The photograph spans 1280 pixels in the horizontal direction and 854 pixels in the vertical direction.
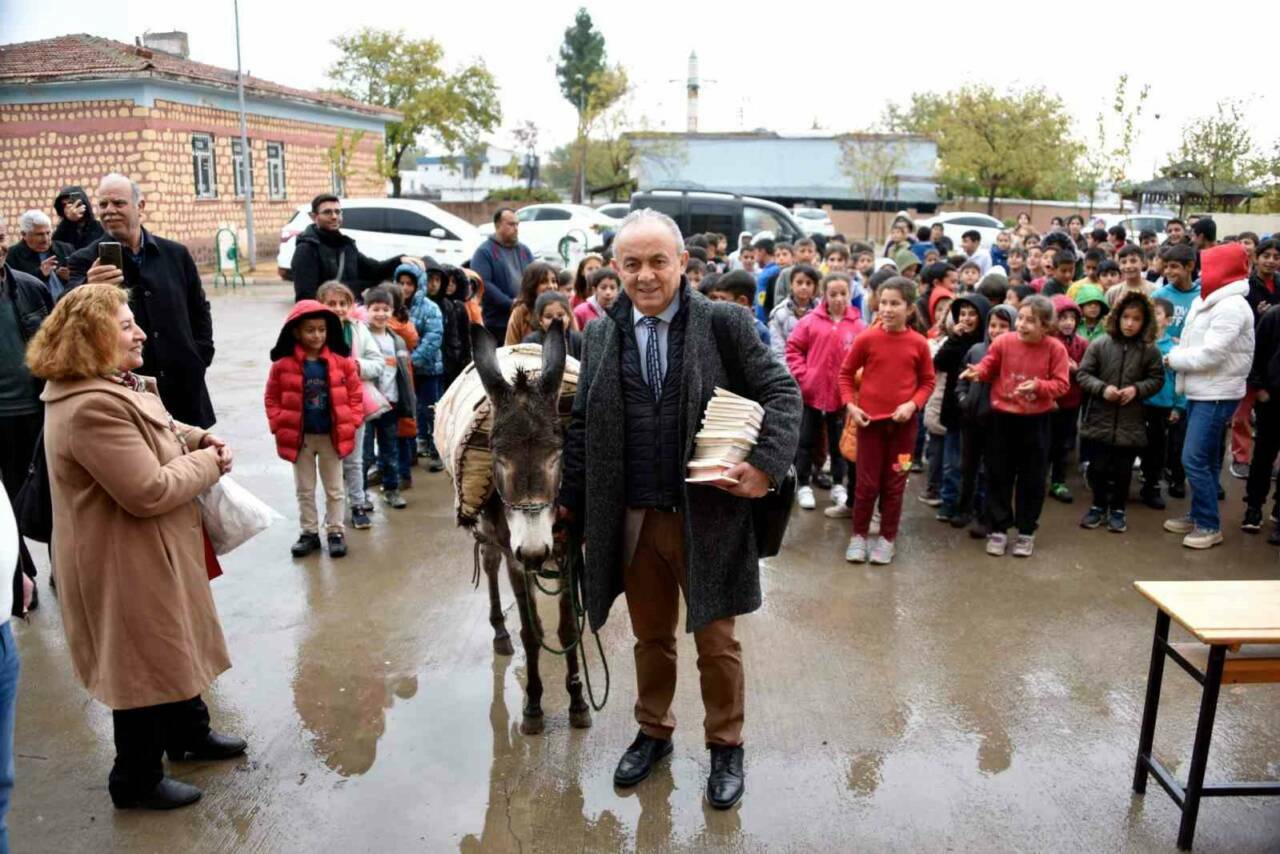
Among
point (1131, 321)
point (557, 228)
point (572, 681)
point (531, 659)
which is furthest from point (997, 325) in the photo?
point (557, 228)

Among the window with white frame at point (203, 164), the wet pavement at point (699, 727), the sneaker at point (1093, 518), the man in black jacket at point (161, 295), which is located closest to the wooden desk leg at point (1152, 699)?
the wet pavement at point (699, 727)

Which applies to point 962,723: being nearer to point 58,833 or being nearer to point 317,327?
point 58,833

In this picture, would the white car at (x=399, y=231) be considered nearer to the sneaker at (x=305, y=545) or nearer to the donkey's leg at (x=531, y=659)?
the sneaker at (x=305, y=545)

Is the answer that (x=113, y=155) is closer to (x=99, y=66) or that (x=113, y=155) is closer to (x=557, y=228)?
(x=99, y=66)

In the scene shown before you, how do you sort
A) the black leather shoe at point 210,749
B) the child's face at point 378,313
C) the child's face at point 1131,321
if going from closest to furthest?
the black leather shoe at point 210,749 < the child's face at point 1131,321 < the child's face at point 378,313

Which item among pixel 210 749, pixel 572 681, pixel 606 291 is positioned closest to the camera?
pixel 210 749

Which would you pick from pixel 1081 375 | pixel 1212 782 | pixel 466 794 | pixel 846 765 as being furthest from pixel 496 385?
pixel 1081 375

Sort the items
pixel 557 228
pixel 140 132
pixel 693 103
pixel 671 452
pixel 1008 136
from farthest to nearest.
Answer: pixel 693 103
pixel 1008 136
pixel 140 132
pixel 557 228
pixel 671 452

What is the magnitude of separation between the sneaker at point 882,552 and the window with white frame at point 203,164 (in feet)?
80.6

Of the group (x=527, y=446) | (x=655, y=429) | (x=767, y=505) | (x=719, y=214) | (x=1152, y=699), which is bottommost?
(x=1152, y=699)

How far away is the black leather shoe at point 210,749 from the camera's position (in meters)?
3.87

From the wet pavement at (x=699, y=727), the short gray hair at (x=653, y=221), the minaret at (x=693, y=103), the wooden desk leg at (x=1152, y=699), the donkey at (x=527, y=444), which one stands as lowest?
the wet pavement at (x=699, y=727)

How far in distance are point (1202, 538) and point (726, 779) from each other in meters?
4.58

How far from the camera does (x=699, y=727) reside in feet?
13.5
